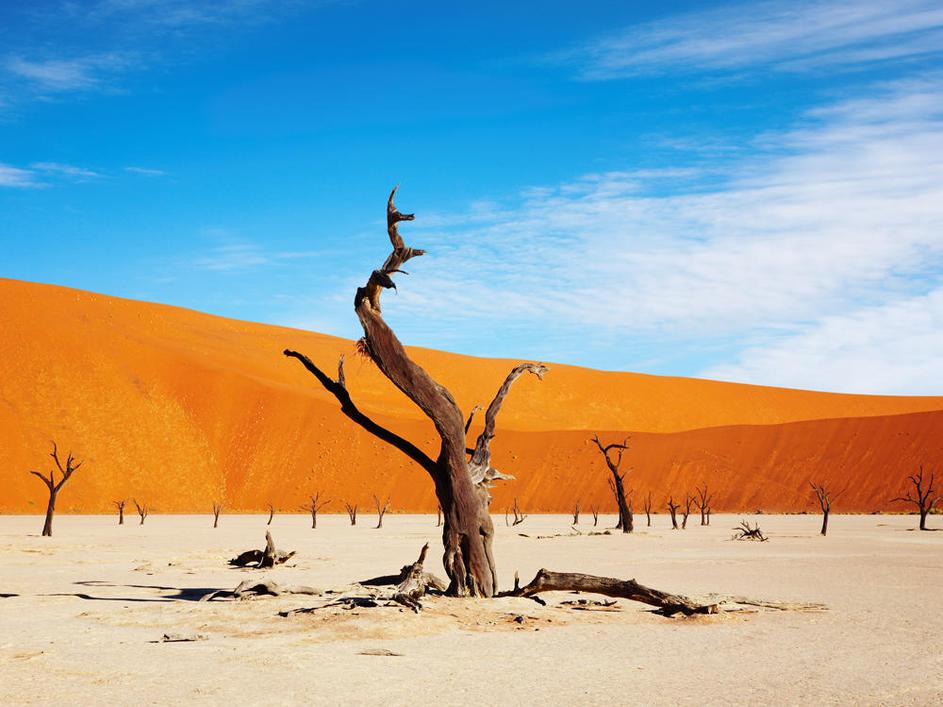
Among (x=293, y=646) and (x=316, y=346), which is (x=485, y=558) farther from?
(x=316, y=346)

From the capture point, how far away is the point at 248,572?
2112 cm

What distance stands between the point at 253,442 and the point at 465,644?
70087mm

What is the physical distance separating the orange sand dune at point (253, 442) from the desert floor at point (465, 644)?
49.4 m

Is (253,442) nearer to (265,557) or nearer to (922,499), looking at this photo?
(922,499)

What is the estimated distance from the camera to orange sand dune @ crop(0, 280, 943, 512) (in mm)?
68250

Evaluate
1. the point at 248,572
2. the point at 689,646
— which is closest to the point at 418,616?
the point at 689,646

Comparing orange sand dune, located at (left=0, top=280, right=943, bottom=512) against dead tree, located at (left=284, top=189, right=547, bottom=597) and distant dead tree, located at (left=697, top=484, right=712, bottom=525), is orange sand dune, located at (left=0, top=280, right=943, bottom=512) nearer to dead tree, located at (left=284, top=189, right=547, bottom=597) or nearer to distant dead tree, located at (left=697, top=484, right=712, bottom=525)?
distant dead tree, located at (left=697, top=484, right=712, bottom=525)

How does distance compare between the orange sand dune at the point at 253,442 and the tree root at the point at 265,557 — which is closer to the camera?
the tree root at the point at 265,557

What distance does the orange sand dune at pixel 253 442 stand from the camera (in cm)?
6825

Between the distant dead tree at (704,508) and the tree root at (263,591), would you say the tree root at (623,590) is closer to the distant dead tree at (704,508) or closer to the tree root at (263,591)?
the tree root at (263,591)

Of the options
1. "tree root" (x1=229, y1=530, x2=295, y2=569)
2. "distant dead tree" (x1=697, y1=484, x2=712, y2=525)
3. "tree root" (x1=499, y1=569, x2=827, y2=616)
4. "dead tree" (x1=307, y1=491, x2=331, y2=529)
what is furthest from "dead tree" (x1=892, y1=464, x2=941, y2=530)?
"tree root" (x1=499, y1=569, x2=827, y2=616)

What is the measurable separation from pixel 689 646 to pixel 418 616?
3.45 meters

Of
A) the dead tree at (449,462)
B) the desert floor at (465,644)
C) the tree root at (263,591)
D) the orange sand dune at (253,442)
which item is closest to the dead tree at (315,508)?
the orange sand dune at (253,442)

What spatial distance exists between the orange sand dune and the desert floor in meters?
49.4
